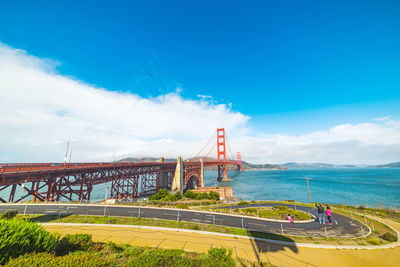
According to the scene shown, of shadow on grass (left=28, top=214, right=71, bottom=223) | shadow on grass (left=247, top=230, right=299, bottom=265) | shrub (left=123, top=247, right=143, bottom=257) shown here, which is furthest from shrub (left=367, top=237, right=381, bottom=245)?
shadow on grass (left=28, top=214, right=71, bottom=223)

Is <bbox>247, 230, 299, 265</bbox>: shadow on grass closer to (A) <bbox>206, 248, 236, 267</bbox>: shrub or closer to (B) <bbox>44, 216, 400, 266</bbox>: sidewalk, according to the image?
(B) <bbox>44, 216, 400, 266</bbox>: sidewalk

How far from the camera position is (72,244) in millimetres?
9781

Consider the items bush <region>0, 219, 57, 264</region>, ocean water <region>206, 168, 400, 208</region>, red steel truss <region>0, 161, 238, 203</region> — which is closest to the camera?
bush <region>0, 219, 57, 264</region>

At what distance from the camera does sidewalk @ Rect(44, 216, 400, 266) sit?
11.1 meters

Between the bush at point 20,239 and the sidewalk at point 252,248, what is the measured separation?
609cm

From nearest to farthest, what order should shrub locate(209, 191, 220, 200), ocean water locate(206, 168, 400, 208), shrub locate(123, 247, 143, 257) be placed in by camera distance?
shrub locate(123, 247, 143, 257)
shrub locate(209, 191, 220, 200)
ocean water locate(206, 168, 400, 208)

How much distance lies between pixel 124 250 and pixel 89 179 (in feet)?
105

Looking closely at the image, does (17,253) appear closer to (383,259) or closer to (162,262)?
(162,262)

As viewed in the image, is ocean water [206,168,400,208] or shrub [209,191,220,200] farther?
ocean water [206,168,400,208]

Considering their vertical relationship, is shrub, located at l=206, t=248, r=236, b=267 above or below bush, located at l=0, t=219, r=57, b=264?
below

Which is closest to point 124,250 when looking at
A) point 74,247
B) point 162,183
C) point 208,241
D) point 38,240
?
point 74,247

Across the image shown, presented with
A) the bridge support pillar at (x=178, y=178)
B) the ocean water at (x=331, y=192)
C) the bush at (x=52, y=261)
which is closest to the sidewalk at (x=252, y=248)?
the bush at (x=52, y=261)

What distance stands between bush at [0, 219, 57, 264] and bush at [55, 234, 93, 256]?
2.98 feet

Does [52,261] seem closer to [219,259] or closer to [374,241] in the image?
[219,259]
